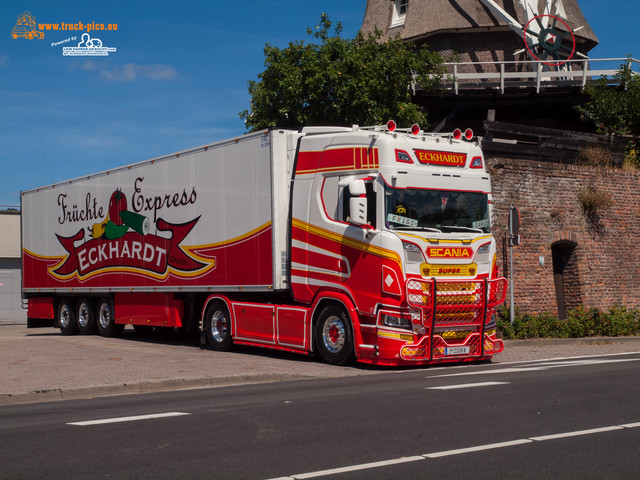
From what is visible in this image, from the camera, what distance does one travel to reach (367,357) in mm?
13508

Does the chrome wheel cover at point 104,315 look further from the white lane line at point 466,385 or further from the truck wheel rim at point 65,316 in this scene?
the white lane line at point 466,385

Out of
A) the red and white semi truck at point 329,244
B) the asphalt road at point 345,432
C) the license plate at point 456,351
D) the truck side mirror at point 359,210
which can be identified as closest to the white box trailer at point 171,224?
the red and white semi truck at point 329,244

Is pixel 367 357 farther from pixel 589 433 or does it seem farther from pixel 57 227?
pixel 57 227

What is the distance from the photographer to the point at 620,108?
27750 mm

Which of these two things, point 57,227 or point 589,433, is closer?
point 589,433

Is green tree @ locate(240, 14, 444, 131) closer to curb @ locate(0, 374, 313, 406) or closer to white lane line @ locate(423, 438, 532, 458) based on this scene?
curb @ locate(0, 374, 313, 406)

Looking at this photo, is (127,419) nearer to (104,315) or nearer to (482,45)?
(104,315)

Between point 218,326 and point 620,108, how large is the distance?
17.5 m

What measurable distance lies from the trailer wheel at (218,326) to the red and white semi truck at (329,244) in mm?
42

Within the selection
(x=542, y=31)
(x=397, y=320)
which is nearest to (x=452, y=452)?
(x=397, y=320)

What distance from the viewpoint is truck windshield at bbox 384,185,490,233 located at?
528 inches

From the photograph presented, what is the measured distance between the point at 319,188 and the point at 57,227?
11.6m

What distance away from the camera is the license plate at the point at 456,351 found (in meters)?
13.7

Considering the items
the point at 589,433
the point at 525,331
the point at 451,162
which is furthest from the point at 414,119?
the point at 589,433
